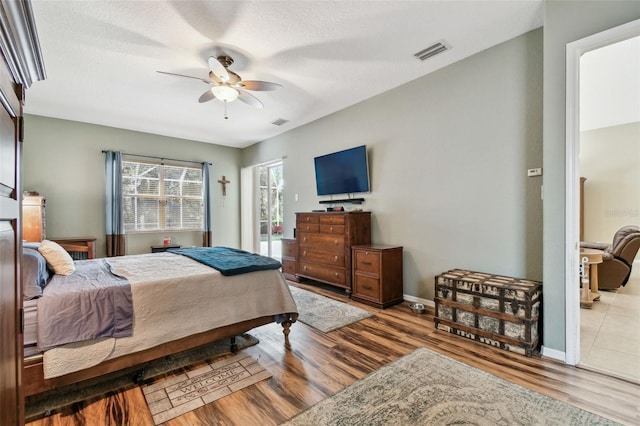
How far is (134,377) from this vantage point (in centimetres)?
203

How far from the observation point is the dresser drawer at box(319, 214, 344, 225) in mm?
3975

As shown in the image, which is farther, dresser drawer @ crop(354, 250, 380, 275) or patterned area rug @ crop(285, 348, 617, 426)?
dresser drawer @ crop(354, 250, 380, 275)

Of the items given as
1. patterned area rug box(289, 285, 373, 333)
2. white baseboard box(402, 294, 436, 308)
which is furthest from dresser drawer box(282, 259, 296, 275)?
white baseboard box(402, 294, 436, 308)

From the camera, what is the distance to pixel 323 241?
14.0 feet

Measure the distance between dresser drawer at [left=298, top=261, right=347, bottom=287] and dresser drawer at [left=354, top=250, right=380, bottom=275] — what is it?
1.07 ft

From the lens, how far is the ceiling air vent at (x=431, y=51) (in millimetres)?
2887

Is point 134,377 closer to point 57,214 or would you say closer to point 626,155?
point 57,214

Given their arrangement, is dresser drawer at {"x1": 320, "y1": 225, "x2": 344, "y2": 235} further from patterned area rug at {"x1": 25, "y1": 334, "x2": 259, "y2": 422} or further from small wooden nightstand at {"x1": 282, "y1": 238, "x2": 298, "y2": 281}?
patterned area rug at {"x1": 25, "y1": 334, "x2": 259, "y2": 422}

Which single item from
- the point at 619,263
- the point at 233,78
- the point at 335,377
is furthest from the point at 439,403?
the point at 619,263

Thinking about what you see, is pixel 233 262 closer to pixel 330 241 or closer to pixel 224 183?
pixel 330 241

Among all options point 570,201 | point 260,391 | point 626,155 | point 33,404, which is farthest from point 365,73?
point 626,155

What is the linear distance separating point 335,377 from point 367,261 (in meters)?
1.75

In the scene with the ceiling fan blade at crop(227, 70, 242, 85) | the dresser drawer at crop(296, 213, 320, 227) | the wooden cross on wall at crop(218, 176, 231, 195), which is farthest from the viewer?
the wooden cross on wall at crop(218, 176, 231, 195)

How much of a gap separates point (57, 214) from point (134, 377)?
4.25m
